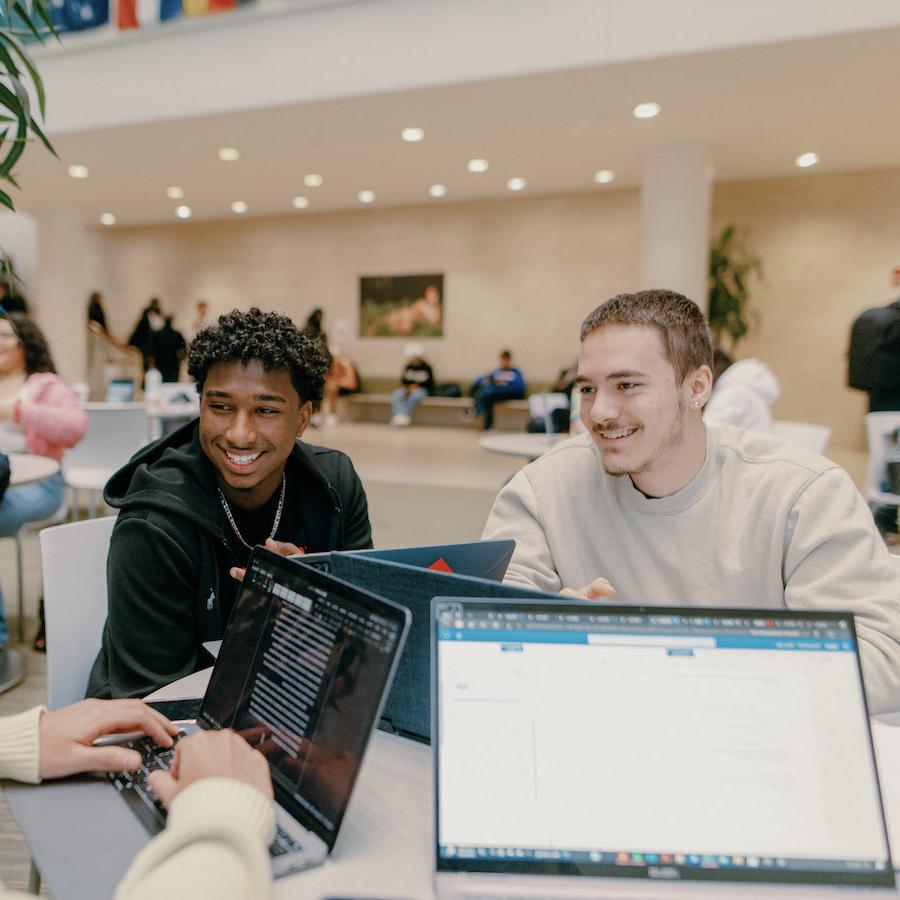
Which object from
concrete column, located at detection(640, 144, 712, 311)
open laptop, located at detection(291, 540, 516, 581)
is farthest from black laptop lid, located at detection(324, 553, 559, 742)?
concrete column, located at detection(640, 144, 712, 311)

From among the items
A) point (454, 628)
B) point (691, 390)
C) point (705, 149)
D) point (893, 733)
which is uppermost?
point (705, 149)

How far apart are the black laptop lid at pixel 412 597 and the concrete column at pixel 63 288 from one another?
11.7 meters

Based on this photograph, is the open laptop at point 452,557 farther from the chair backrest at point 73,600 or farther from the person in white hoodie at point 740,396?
the person in white hoodie at point 740,396

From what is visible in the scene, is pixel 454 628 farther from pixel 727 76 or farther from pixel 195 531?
pixel 727 76

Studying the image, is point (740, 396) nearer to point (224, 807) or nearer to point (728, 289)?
point (224, 807)

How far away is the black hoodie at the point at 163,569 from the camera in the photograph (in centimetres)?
137

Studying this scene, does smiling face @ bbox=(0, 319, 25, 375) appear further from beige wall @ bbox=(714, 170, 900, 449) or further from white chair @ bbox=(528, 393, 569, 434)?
beige wall @ bbox=(714, 170, 900, 449)

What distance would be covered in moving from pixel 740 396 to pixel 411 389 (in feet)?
26.8

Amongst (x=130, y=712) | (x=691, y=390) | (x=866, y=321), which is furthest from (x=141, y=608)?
(x=866, y=321)

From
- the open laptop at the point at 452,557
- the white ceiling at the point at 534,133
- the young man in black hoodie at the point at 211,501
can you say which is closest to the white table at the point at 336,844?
the open laptop at the point at 452,557

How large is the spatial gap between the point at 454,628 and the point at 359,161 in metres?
8.96

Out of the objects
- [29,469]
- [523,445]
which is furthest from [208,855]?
[523,445]

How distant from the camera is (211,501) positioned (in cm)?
154

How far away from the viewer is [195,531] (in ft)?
4.79
